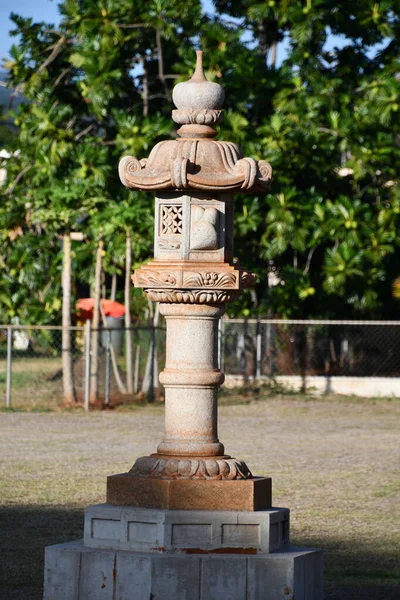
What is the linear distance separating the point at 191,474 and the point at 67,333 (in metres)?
14.9

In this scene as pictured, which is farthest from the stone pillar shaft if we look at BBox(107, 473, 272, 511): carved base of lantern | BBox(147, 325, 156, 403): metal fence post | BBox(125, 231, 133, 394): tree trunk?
BBox(147, 325, 156, 403): metal fence post

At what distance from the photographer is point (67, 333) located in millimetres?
22531

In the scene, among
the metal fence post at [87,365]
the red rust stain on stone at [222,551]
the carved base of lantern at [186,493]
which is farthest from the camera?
the metal fence post at [87,365]

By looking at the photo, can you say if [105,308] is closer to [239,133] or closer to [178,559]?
[239,133]

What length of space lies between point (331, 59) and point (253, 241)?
4325mm

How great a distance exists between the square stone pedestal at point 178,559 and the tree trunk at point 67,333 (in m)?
14.6

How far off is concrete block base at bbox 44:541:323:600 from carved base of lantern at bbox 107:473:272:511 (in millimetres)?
327

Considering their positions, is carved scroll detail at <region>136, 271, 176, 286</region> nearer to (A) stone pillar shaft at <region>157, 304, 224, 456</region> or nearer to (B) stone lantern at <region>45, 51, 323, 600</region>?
(B) stone lantern at <region>45, 51, 323, 600</region>

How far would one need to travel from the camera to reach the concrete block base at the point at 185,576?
7.38 m

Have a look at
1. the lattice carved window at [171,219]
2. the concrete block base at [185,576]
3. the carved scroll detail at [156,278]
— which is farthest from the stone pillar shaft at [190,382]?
the concrete block base at [185,576]

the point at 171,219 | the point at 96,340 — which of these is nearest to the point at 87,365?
the point at 96,340

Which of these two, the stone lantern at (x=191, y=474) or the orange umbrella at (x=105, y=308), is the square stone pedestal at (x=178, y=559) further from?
the orange umbrella at (x=105, y=308)

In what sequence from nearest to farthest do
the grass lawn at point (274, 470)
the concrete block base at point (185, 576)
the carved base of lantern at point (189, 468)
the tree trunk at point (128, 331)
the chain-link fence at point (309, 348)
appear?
1. the concrete block base at point (185, 576)
2. the carved base of lantern at point (189, 468)
3. the grass lawn at point (274, 470)
4. the tree trunk at point (128, 331)
5. the chain-link fence at point (309, 348)

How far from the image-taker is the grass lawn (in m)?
9.50
